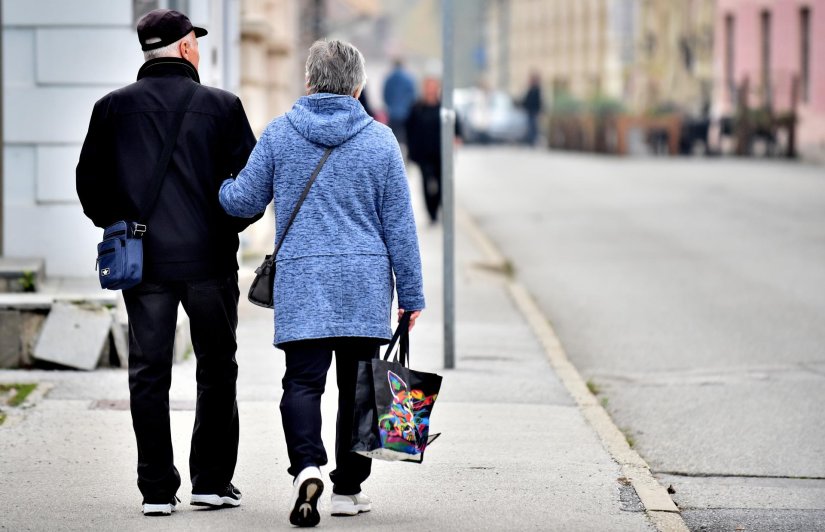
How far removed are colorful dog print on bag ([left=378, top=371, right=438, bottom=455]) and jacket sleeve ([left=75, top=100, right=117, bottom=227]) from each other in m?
1.13

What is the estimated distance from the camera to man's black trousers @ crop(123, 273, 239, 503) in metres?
5.73

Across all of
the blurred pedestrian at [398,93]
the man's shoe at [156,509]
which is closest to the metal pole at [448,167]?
the man's shoe at [156,509]

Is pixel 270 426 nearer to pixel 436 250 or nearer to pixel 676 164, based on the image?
pixel 436 250

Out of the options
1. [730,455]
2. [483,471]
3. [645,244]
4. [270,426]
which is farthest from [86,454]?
[645,244]

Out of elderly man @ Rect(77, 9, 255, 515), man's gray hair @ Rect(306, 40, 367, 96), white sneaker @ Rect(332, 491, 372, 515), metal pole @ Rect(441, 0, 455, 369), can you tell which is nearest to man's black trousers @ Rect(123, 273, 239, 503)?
elderly man @ Rect(77, 9, 255, 515)

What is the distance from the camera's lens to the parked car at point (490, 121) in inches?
1860

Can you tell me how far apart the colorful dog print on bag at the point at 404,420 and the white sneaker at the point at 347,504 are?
0.34 metres

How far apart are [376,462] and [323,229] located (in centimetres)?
162

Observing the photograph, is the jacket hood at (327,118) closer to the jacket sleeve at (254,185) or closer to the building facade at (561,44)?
the jacket sleeve at (254,185)

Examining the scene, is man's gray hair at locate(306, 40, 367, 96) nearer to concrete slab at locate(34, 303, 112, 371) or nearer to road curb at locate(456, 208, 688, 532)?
road curb at locate(456, 208, 688, 532)

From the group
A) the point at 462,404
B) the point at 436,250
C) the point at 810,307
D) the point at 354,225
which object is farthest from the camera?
the point at 436,250

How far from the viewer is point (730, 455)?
24.6 ft

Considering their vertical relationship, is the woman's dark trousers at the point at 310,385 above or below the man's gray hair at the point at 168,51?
below

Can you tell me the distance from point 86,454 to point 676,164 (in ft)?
86.8
